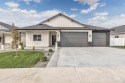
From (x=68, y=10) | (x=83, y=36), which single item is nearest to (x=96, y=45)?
(x=83, y=36)

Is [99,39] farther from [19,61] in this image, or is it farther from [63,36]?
[19,61]

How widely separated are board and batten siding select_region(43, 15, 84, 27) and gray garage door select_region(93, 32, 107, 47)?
330 cm

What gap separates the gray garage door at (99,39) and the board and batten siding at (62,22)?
130 inches

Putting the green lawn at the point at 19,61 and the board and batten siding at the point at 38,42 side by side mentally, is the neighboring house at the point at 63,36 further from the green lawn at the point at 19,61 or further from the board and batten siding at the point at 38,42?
the green lawn at the point at 19,61

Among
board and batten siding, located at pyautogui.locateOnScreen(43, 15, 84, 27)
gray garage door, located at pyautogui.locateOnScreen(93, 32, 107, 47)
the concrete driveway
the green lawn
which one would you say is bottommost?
the green lawn

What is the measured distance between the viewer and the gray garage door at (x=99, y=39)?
2528 centimetres

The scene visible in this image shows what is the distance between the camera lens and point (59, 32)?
2411 centimetres

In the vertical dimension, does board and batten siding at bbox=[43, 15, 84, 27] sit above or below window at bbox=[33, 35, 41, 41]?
above

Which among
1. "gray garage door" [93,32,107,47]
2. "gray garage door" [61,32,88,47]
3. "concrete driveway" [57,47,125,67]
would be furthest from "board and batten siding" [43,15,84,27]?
"concrete driveway" [57,47,125,67]

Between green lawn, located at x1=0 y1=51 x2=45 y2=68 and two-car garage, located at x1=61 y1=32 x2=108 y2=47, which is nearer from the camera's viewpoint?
green lawn, located at x1=0 y1=51 x2=45 y2=68

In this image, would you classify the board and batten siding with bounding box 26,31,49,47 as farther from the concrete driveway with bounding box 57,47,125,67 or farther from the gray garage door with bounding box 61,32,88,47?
the concrete driveway with bounding box 57,47,125,67

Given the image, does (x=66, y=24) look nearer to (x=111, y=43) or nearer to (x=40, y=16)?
(x=111, y=43)

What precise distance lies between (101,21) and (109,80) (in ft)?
129

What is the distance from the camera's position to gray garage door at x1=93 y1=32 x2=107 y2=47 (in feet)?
82.9
